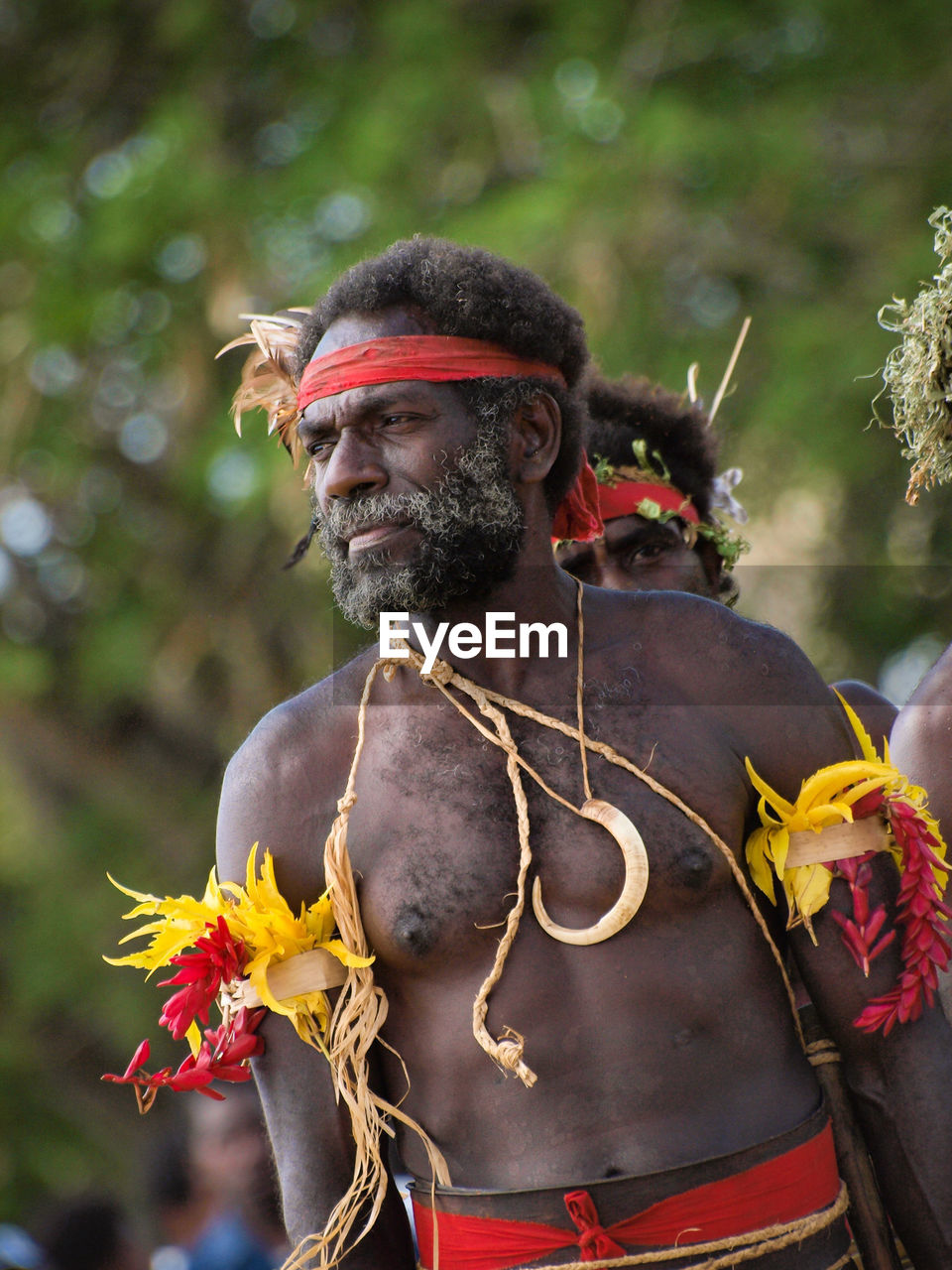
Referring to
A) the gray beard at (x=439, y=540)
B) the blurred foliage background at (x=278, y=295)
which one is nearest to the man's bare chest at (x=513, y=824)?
the gray beard at (x=439, y=540)

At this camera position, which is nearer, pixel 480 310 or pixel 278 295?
pixel 480 310

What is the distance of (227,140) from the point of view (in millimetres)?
10477

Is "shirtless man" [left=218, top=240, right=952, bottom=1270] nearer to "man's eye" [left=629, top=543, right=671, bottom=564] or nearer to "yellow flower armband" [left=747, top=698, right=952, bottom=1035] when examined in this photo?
"yellow flower armband" [left=747, top=698, right=952, bottom=1035]

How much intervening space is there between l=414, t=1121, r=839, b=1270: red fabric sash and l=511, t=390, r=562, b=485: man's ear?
4.34 feet

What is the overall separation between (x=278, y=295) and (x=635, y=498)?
19.5 ft

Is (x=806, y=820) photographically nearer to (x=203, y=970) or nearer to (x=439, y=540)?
(x=439, y=540)

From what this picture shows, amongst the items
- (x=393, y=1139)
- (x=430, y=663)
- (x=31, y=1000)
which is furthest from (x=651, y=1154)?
(x=31, y=1000)

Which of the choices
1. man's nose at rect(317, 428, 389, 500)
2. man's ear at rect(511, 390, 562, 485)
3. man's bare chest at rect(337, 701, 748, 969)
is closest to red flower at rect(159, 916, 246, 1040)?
man's bare chest at rect(337, 701, 748, 969)

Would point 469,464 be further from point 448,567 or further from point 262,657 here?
point 262,657

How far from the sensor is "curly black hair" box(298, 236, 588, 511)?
2.94 m

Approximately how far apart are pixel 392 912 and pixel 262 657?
8.21 meters

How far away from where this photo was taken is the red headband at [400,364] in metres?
2.86

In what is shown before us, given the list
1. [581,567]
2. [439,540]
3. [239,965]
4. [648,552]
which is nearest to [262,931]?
[239,965]

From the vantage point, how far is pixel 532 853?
2.73 meters
